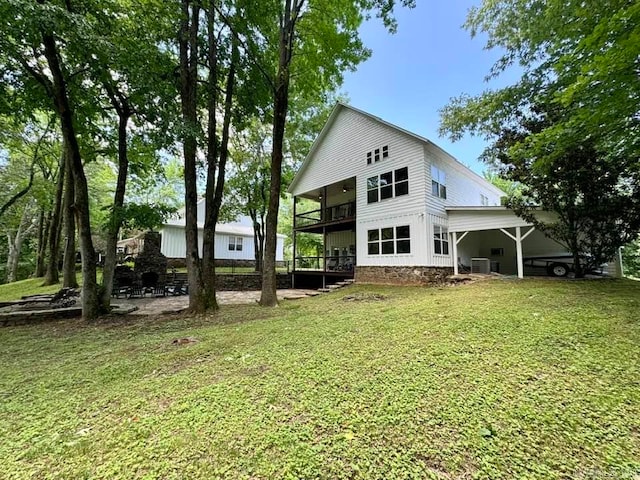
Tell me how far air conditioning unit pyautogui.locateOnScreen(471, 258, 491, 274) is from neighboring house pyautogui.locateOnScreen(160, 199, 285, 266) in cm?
1650

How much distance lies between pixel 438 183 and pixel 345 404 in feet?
40.8

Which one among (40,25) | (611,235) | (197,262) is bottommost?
(197,262)

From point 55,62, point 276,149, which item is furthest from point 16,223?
point 276,149

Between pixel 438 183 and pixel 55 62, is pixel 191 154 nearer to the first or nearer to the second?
pixel 55 62

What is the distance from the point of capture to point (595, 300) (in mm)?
6254

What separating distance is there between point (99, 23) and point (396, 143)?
435 inches

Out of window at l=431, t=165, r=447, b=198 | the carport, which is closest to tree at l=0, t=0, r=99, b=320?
window at l=431, t=165, r=447, b=198

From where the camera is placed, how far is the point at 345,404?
2.66 meters

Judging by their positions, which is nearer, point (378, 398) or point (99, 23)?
point (378, 398)

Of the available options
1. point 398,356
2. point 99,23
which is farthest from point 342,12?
point 398,356

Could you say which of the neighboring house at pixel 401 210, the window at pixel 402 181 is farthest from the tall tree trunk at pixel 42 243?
the window at pixel 402 181

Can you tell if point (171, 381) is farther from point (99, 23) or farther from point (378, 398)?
point (99, 23)

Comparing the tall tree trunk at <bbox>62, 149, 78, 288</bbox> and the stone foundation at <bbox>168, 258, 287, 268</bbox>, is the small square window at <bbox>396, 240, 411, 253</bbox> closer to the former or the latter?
the tall tree trunk at <bbox>62, 149, 78, 288</bbox>

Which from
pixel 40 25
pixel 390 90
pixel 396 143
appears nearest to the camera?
pixel 40 25
